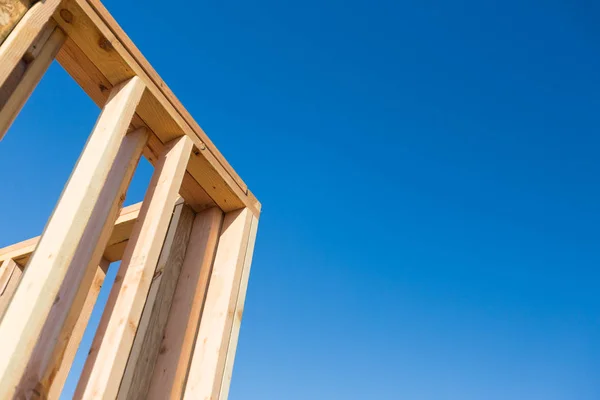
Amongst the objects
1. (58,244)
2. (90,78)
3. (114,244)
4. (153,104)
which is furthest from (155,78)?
(114,244)

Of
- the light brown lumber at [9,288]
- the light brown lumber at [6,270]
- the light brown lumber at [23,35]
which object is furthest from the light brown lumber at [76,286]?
the light brown lumber at [6,270]

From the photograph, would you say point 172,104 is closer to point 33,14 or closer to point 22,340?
point 33,14

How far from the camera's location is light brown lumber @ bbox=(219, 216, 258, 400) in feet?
6.42

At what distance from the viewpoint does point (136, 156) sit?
1.93 meters

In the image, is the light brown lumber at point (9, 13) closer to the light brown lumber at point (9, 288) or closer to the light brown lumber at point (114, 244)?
the light brown lumber at point (114, 244)

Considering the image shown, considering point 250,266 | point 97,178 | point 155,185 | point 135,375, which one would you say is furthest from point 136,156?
point 135,375

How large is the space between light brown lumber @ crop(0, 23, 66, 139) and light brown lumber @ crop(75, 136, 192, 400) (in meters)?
0.55

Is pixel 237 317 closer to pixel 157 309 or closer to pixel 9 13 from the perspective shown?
pixel 157 309

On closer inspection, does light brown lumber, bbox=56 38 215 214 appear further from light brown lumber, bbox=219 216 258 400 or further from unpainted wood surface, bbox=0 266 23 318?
unpainted wood surface, bbox=0 266 23 318

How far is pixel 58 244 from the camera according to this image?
1386 mm

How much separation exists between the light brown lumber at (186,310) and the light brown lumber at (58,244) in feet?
2.11

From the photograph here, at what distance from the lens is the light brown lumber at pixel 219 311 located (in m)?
1.91

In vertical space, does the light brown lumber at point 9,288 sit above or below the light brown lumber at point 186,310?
above

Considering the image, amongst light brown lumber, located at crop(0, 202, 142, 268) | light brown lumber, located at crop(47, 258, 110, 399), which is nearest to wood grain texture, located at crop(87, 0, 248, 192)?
light brown lumber, located at crop(0, 202, 142, 268)
